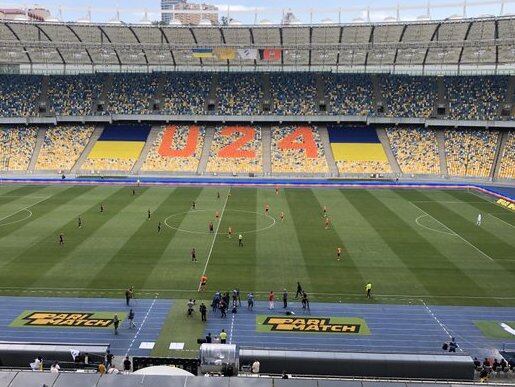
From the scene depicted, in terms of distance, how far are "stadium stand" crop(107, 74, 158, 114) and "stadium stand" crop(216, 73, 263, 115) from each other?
33.6 feet

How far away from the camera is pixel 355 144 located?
231ft

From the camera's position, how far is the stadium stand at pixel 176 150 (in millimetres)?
66625

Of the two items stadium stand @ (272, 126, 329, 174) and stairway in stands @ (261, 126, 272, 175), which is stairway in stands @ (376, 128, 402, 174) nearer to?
stadium stand @ (272, 126, 329, 174)

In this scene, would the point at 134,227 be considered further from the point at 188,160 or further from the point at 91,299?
the point at 188,160

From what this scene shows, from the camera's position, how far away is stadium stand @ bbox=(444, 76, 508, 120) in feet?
231

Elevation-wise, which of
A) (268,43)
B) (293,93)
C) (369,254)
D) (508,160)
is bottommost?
(369,254)

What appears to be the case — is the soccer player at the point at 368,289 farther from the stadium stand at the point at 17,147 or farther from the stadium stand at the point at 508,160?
the stadium stand at the point at 17,147

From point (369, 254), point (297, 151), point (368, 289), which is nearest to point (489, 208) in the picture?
point (369, 254)

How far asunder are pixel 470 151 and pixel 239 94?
33062 millimetres

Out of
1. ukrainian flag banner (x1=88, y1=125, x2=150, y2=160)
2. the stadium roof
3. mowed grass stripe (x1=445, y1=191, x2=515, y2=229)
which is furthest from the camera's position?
ukrainian flag banner (x1=88, y1=125, x2=150, y2=160)

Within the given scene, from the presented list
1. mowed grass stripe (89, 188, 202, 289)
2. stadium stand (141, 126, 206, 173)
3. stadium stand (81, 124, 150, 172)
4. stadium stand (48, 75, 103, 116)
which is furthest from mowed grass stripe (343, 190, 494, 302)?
stadium stand (48, 75, 103, 116)

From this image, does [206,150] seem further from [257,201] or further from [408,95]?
[408,95]

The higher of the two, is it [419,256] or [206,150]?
[206,150]

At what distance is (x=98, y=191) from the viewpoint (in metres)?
54.4
